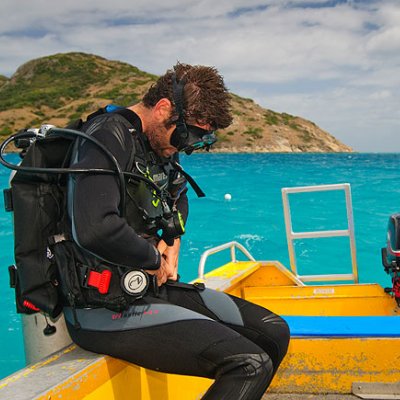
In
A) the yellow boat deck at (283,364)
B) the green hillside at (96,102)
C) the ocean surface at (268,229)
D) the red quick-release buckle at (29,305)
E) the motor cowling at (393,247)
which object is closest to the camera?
the yellow boat deck at (283,364)

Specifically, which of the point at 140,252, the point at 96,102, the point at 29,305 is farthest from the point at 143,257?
the point at 96,102

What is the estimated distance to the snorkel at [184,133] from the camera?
193 centimetres

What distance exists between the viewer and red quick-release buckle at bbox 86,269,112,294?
171cm

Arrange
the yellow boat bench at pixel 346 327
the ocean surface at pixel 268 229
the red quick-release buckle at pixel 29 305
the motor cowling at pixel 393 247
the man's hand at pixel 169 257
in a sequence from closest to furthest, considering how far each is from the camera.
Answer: the red quick-release buckle at pixel 29 305
the man's hand at pixel 169 257
the yellow boat bench at pixel 346 327
the motor cowling at pixel 393 247
the ocean surface at pixel 268 229

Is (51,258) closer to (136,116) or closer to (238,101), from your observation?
(136,116)

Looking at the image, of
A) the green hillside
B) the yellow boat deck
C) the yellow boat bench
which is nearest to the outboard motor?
the yellow boat deck

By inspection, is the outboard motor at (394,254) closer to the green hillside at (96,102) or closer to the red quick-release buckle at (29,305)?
the red quick-release buckle at (29,305)

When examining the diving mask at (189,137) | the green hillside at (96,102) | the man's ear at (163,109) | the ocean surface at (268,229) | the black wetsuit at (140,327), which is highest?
the green hillside at (96,102)

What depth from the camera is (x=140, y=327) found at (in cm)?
174

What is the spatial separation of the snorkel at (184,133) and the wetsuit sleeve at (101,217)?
324 millimetres

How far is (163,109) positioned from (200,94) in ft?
0.56

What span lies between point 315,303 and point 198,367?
2806 millimetres

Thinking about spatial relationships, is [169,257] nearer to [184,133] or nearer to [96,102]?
[184,133]

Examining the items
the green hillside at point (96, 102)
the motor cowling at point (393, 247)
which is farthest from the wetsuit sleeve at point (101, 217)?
the green hillside at point (96, 102)
